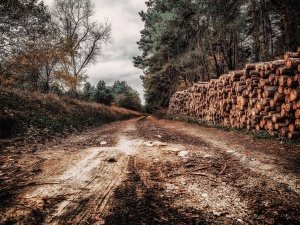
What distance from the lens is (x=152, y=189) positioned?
7.23 feet

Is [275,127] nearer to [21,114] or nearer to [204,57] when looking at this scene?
[21,114]

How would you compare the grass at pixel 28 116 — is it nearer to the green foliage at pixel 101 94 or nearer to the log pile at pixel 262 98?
the log pile at pixel 262 98

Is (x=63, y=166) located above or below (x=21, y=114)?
below

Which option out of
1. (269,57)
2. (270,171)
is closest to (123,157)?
(270,171)

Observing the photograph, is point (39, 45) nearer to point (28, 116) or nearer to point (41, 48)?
point (41, 48)

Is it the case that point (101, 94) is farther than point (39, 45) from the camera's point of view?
Yes

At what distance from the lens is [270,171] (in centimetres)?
268

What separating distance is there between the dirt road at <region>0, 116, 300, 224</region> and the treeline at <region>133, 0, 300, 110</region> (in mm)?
7854

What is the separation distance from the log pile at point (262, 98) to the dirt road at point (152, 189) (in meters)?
1.60

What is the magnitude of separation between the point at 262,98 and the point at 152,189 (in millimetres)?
5357

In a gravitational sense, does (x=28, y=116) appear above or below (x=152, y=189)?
above

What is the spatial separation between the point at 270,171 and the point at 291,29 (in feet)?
30.9

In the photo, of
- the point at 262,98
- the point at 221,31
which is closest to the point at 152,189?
the point at 262,98

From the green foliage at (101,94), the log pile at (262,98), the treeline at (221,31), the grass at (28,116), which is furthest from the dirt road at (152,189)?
the green foliage at (101,94)
